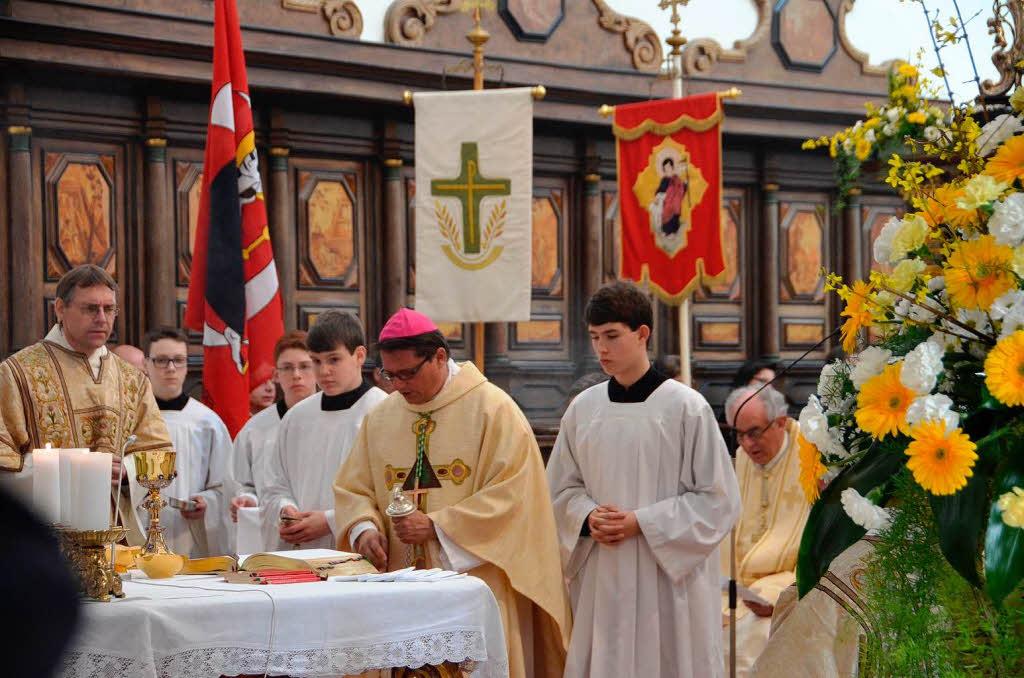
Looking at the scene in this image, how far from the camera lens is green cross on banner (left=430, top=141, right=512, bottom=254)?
7039mm

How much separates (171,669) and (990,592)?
204 cm

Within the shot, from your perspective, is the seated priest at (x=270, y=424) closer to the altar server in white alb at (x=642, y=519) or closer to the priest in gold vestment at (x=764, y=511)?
the altar server in white alb at (x=642, y=519)

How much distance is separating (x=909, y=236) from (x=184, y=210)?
7717mm

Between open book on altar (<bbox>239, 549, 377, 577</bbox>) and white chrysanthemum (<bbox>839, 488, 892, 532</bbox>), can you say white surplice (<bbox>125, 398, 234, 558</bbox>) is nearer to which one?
open book on altar (<bbox>239, 549, 377, 577</bbox>)

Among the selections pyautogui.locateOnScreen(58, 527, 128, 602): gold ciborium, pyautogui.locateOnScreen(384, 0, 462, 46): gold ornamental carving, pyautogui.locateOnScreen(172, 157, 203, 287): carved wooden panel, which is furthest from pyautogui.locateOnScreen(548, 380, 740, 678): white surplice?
pyautogui.locateOnScreen(384, 0, 462, 46): gold ornamental carving

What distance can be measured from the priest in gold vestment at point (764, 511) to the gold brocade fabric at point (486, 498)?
127cm

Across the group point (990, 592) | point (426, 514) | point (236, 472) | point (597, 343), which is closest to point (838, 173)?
point (990, 592)

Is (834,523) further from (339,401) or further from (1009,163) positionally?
(339,401)

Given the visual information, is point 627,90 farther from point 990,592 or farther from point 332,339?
point 990,592

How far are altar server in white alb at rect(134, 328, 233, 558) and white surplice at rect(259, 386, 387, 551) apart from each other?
2.27 ft

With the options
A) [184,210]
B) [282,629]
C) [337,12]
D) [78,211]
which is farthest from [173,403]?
[337,12]

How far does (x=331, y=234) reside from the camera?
31.0 feet

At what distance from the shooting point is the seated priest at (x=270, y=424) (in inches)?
214

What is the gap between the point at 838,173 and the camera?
7.75 ft
